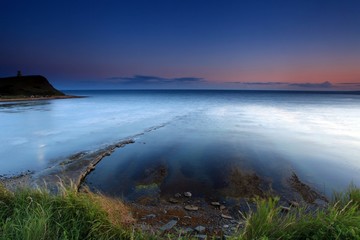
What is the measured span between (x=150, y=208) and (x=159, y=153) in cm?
610

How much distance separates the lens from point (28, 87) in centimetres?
9819

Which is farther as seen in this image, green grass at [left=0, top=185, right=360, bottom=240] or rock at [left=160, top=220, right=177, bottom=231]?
rock at [left=160, top=220, right=177, bottom=231]

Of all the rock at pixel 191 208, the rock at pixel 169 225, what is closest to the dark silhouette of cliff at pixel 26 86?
the rock at pixel 191 208

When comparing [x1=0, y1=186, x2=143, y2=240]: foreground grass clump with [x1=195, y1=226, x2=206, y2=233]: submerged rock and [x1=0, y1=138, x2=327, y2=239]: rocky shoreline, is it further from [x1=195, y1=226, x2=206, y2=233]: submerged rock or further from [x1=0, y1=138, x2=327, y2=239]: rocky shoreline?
[x1=195, y1=226, x2=206, y2=233]: submerged rock

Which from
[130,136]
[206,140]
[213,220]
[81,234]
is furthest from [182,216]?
[130,136]

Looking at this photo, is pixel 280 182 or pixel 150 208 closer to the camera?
pixel 150 208

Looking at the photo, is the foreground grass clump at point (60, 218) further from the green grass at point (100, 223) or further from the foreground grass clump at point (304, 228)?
the foreground grass clump at point (304, 228)

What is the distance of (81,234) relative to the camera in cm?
399

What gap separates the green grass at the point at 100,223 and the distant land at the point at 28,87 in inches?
3608

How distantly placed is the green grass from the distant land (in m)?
91.6

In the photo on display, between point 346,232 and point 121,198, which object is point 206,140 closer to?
point 121,198

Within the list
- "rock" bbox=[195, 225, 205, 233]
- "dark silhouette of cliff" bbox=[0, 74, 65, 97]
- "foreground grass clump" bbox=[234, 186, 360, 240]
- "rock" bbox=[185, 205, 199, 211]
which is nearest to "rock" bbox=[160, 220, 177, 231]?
"rock" bbox=[195, 225, 205, 233]

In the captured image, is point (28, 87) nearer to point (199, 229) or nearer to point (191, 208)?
point (191, 208)

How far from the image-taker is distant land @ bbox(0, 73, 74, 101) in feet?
288
